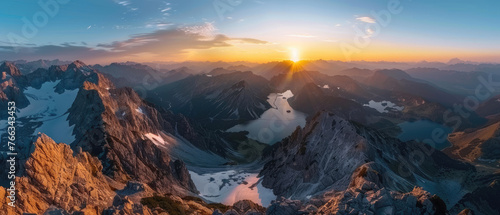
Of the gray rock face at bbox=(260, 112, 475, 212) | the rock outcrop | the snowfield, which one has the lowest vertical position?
the snowfield

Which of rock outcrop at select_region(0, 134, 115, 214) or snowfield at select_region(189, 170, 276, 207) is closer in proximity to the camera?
rock outcrop at select_region(0, 134, 115, 214)

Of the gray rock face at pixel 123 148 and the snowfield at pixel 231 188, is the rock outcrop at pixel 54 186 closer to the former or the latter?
the gray rock face at pixel 123 148

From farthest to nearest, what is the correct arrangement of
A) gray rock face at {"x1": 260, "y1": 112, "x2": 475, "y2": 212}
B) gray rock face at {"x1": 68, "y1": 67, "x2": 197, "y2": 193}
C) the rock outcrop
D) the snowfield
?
the snowfield < gray rock face at {"x1": 68, "y1": 67, "x2": 197, "y2": 193} < gray rock face at {"x1": 260, "y1": 112, "x2": 475, "y2": 212} < the rock outcrop

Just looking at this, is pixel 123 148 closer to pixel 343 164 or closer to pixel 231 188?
pixel 231 188

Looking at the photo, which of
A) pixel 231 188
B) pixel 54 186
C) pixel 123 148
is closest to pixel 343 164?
pixel 231 188

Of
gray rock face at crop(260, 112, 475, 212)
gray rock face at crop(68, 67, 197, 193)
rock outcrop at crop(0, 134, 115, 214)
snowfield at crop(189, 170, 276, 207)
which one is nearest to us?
rock outcrop at crop(0, 134, 115, 214)

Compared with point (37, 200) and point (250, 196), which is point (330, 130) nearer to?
point (250, 196)

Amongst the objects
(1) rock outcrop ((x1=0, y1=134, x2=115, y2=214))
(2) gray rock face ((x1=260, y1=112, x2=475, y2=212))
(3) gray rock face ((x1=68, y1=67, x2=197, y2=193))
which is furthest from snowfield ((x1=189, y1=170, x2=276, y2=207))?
(1) rock outcrop ((x1=0, y1=134, x2=115, y2=214))

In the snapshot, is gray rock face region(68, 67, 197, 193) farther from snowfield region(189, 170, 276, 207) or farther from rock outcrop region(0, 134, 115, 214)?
rock outcrop region(0, 134, 115, 214)

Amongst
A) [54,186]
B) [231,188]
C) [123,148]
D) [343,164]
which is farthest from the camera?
[231,188]

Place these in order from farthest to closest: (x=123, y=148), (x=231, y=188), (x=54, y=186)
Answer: (x=231, y=188) < (x=123, y=148) < (x=54, y=186)

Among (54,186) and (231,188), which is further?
(231,188)
